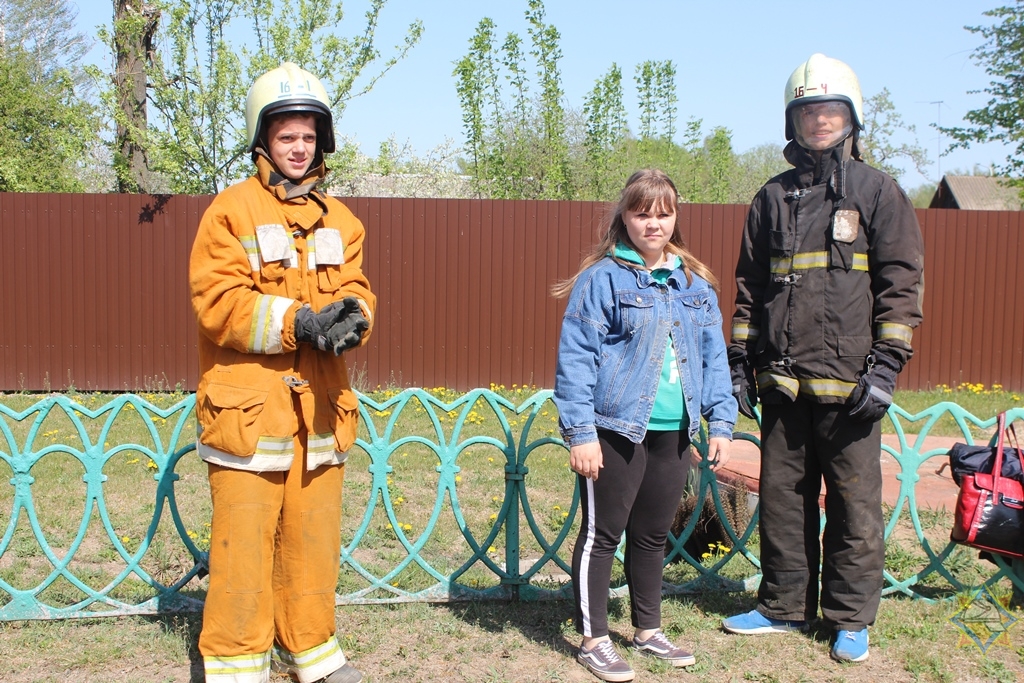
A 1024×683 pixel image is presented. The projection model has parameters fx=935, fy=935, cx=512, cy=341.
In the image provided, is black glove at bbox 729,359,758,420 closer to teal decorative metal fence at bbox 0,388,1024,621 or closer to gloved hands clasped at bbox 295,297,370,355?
teal decorative metal fence at bbox 0,388,1024,621

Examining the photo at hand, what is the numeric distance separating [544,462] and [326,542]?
3631mm

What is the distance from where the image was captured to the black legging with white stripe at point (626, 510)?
3150 mm

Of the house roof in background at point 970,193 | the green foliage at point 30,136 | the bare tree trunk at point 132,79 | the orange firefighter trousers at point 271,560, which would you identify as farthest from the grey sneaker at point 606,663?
the house roof in background at point 970,193

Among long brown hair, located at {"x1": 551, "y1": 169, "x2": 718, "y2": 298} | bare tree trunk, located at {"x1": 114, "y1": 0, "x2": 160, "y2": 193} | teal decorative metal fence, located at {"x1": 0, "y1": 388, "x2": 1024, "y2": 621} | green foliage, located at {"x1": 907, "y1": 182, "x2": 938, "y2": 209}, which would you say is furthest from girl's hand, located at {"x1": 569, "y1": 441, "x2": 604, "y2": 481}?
green foliage, located at {"x1": 907, "y1": 182, "x2": 938, "y2": 209}

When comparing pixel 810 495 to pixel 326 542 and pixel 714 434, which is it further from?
pixel 326 542

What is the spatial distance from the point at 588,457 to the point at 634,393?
27cm

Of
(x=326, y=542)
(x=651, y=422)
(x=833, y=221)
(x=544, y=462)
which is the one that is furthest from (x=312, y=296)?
(x=544, y=462)

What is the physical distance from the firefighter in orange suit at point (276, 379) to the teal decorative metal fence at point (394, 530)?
76 cm

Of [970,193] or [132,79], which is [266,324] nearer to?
[132,79]

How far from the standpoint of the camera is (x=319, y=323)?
2.71m

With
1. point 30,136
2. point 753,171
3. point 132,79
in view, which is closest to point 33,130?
point 30,136

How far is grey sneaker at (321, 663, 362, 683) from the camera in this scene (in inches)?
123

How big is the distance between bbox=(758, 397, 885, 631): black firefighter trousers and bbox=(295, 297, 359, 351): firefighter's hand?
168cm

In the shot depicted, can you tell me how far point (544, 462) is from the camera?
657 cm
